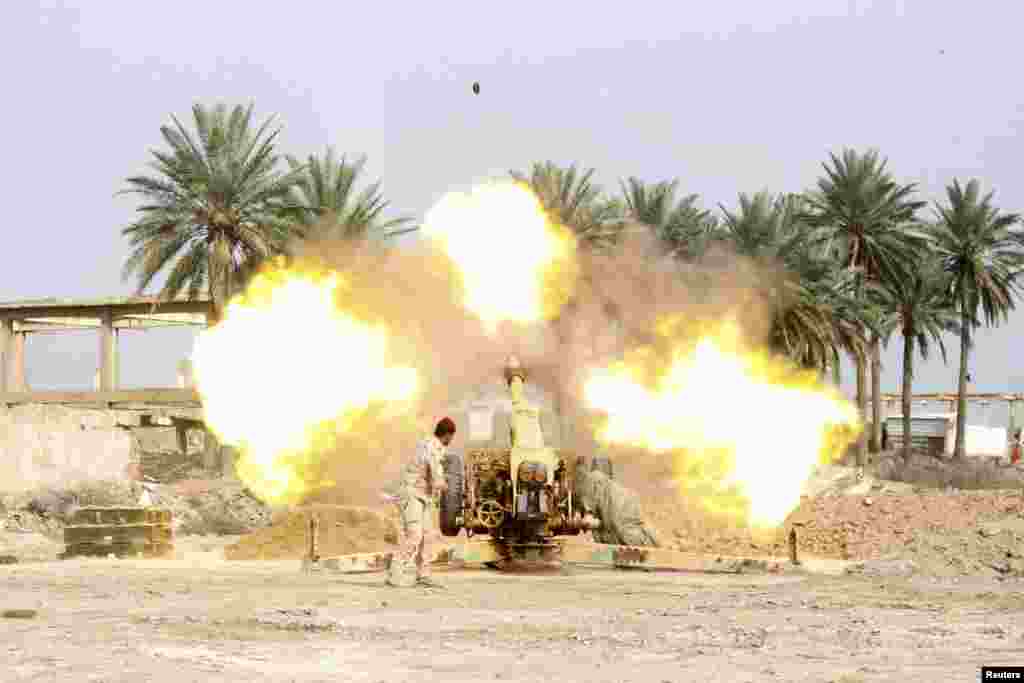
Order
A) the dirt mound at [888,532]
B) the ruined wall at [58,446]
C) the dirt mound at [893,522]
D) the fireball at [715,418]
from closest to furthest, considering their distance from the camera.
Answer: the dirt mound at [888,532], the dirt mound at [893,522], the fireball at [715,418], the ruined wall at [58,446]

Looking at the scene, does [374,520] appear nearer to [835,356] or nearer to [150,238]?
[150,238]

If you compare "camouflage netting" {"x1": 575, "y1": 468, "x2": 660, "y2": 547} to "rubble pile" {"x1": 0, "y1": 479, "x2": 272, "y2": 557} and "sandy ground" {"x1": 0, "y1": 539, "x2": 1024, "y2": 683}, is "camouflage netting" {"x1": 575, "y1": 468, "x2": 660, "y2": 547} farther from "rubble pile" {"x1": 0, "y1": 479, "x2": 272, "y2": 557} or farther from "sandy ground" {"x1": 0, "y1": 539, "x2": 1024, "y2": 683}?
"rubble pile" {"x1": 0, "y1": 479, "x2": 272, "y2": 557}

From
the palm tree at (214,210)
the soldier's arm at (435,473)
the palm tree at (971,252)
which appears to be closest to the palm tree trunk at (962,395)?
the palm tree at (971,252)

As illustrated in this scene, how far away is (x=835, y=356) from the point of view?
5725 centimetres

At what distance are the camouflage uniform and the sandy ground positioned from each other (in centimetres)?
43

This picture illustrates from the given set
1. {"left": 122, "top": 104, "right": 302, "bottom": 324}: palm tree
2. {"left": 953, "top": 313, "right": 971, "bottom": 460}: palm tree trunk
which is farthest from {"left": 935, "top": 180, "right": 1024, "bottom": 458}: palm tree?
{"left": 122, "top": 104, "right": 302, "bottom": 324}: palm tree

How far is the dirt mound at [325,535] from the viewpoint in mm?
28000

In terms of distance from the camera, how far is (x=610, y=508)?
77.3ft

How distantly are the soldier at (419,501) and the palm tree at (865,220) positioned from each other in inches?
1640

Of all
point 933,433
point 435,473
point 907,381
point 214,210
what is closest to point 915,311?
point 907,381

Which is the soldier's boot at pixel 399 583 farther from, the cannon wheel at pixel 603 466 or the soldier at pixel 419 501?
the cannon wheel at pixel 603 466

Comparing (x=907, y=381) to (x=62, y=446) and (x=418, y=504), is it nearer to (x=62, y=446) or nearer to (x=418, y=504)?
(x=62, y=446)

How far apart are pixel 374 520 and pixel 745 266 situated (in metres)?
11.1

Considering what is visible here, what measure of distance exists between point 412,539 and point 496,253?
9554 millimetres
